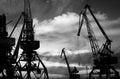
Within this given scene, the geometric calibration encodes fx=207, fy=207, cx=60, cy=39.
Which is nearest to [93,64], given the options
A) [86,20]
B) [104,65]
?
[104,65]

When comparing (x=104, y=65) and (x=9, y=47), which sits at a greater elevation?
(x=9, y=47)

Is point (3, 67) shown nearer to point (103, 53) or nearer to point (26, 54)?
point (26, 54)

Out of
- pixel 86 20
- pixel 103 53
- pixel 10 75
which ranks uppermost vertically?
pixel 86 20

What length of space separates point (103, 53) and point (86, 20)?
17.0m

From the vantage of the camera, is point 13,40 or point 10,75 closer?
point 10,75

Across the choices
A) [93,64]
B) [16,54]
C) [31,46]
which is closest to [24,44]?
[31,46]

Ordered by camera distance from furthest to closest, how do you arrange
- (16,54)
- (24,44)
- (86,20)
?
(86,20), (16,54), (24,44)

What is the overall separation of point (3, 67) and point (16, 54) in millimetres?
17770

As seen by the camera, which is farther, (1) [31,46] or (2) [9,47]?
(1) [31,46]

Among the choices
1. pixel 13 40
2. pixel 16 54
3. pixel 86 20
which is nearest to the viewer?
pixel 13 40

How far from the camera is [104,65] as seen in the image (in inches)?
3275

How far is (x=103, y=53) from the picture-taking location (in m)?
85.6

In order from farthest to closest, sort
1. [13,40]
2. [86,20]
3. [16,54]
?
[86,20] < [16,54] < [13,40]

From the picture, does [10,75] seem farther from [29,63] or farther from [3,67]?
[29,63]
